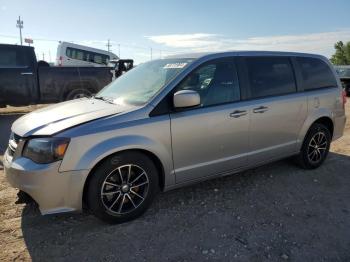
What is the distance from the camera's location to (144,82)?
14.4 ft

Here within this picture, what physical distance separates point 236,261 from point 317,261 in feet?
2.32

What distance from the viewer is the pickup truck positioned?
1045 centimetres

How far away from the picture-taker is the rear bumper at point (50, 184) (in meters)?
3.34

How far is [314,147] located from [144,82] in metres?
2.81

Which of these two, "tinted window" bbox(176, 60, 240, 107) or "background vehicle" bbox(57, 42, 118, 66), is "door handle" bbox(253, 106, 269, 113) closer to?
"tinted window" bbox(176, 60, 240, 107)

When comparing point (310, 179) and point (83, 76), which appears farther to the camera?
point (83, 76)

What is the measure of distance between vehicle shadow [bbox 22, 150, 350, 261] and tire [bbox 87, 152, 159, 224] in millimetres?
141

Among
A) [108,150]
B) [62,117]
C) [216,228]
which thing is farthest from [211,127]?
[62,117]

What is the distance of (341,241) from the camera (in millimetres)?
3533

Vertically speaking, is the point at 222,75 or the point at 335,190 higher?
the point at 222,75

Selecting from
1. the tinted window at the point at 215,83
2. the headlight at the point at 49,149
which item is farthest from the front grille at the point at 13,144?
the tinted window at the point at 215,83

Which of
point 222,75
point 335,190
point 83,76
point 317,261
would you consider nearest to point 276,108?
point 222,75

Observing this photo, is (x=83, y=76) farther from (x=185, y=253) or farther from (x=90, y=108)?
(x=185, y=253)

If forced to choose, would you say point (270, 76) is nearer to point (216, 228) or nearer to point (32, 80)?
point (216, 228)
